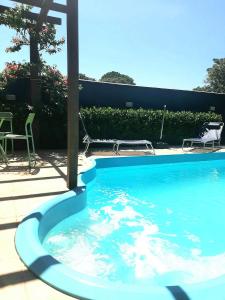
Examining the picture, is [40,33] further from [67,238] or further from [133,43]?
[133,43]

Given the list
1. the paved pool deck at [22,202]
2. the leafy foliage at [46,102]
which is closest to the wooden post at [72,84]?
A: the paved pool deck at [22,202]

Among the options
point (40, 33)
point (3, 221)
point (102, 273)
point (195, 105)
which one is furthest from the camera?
point (195, 105)

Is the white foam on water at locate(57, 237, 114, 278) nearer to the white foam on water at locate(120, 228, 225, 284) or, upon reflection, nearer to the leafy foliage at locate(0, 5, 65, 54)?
the white foam on water at locate(120, 228, 225, 284)

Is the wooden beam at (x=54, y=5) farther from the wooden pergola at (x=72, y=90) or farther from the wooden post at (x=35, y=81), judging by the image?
the wooden post at (x=35, y=81)

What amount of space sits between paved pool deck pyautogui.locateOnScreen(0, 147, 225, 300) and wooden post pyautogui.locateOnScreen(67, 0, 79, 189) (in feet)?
1.16

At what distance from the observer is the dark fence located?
37.4 feet

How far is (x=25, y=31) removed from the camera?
912 centimetres

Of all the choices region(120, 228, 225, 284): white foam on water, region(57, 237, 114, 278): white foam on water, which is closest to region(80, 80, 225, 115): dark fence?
region(120, 228, 225, 284): white foam on water

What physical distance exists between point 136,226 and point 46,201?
1339 millimetres

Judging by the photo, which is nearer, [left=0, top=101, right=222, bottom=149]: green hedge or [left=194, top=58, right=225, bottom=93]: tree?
[left=0, top=101, right=222, bottom=149]: green hedge

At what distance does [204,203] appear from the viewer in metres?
5.91

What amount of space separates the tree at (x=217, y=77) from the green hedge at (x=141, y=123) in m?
36.5

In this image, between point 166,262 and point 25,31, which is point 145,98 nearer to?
point 25,31

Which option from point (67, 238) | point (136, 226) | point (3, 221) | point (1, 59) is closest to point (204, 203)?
point (136, 226)
